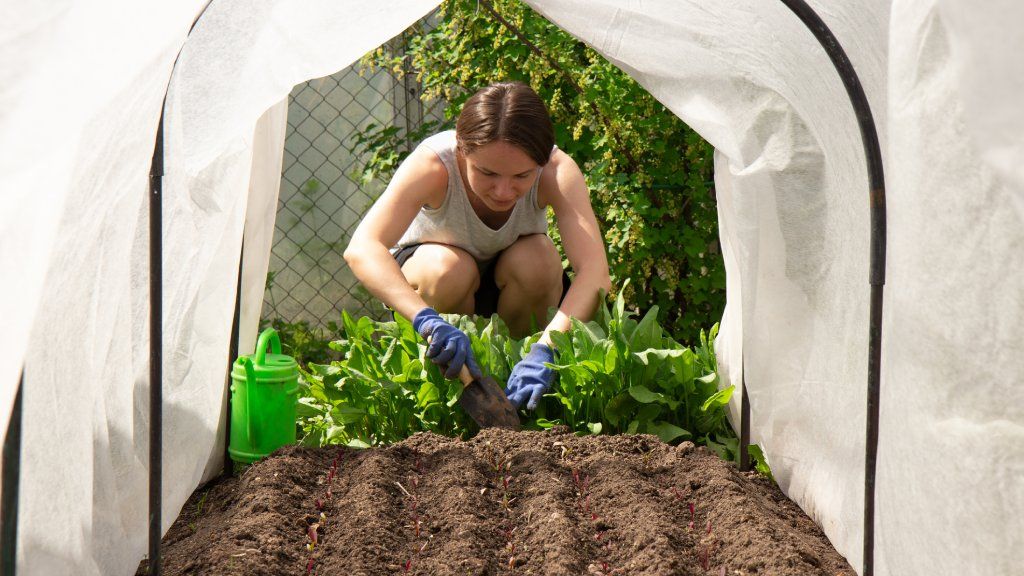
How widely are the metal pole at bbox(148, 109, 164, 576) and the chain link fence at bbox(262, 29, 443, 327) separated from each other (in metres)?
2.91

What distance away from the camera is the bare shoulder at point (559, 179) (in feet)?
11.2

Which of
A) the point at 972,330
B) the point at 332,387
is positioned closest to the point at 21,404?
the point at 972,330

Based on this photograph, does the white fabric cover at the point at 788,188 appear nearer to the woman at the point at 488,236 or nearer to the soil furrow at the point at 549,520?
the soil furrow at the point at 549,520

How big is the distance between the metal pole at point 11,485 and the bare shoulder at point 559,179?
2.32 m

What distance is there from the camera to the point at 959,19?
3.83 feet

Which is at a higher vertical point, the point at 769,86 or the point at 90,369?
the point at 769,86

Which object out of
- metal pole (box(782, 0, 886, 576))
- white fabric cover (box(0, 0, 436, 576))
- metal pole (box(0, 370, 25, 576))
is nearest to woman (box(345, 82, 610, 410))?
white fabric cover (box(0, 0, 436, 576))

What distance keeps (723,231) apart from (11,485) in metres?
1.96

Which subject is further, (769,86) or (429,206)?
(429,206)

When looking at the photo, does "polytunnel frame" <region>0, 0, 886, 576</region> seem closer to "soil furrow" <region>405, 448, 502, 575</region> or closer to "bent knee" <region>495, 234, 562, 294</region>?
"soil furrow" <region>405, 448, 502, 575</region>

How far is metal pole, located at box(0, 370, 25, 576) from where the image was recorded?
1.30 metres

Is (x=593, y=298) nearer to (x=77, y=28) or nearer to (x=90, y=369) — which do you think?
(x=90, y=369)

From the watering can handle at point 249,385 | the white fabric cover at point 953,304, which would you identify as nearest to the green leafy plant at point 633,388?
the watering can handle at point 249,385

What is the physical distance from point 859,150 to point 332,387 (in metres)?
1.75
